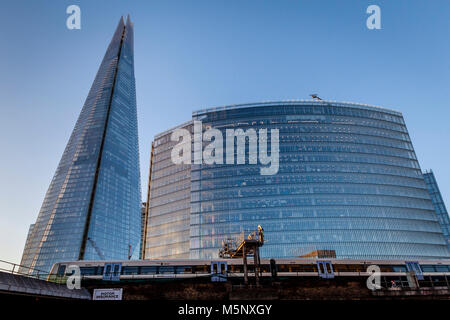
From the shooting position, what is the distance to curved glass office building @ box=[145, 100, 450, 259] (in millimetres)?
75688

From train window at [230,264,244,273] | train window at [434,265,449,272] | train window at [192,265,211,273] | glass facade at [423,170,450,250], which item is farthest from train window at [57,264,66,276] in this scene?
glass facade at [423,170,450,250]

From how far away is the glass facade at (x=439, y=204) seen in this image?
10884 centimetres

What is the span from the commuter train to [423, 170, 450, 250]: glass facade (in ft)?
288

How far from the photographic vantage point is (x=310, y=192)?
7912cm

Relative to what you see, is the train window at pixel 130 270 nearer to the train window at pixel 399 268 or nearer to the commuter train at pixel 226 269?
the commuter train at pixel 226 269

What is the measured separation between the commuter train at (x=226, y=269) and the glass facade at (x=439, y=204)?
8791 cm

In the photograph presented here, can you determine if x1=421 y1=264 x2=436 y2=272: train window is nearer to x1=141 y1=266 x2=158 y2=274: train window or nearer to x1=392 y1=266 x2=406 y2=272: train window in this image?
x1=392 y1=266 x2=406 y2=272: train window

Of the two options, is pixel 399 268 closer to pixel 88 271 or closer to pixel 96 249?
pixel 88 271

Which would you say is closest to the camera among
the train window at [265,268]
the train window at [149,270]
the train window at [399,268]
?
the train window at [149,270]

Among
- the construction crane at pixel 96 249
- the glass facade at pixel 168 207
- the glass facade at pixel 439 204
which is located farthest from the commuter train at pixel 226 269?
the construction crane at pixel 96 249
